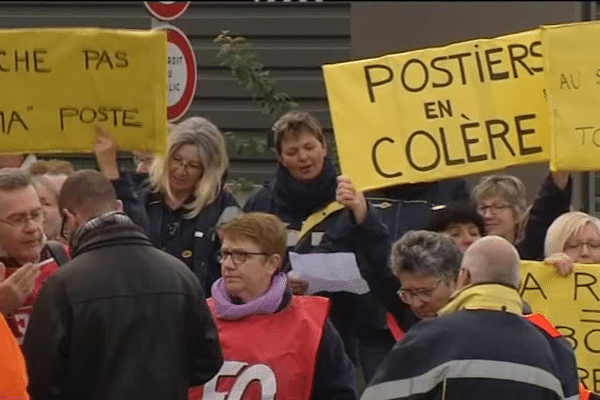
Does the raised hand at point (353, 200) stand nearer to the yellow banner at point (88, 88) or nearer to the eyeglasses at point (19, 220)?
the yellow banner at point (88, 88)

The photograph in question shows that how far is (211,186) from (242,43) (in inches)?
110

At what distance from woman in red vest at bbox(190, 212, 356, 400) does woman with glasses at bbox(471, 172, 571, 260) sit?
1.67 metres

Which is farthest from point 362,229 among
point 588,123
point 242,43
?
point 242,43

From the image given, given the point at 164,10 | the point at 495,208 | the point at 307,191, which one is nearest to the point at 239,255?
the point at 307,191

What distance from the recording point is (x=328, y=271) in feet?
26.1

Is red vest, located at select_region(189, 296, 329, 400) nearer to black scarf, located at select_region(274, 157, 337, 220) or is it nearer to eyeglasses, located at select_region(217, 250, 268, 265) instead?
eyeglasses, located at select_region(217, 250, 268, 265)

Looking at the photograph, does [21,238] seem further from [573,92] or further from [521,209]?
[521,209]

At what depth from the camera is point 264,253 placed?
22.1 feet

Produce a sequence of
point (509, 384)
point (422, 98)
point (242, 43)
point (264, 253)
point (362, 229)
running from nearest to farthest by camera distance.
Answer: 1. point (509, 384)
2. point (264, 253)
3. point (362, 229)
4. point (422, 98)
5. point (242, 43)

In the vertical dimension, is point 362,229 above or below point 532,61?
below

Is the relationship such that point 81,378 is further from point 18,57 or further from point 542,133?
point 542,133

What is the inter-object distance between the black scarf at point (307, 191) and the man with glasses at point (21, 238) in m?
1.80

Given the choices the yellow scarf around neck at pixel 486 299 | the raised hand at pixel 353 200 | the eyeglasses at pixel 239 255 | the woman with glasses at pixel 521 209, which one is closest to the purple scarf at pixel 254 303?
the eyeglasses at pixel 239 255

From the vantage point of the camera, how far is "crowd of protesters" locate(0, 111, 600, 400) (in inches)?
237
